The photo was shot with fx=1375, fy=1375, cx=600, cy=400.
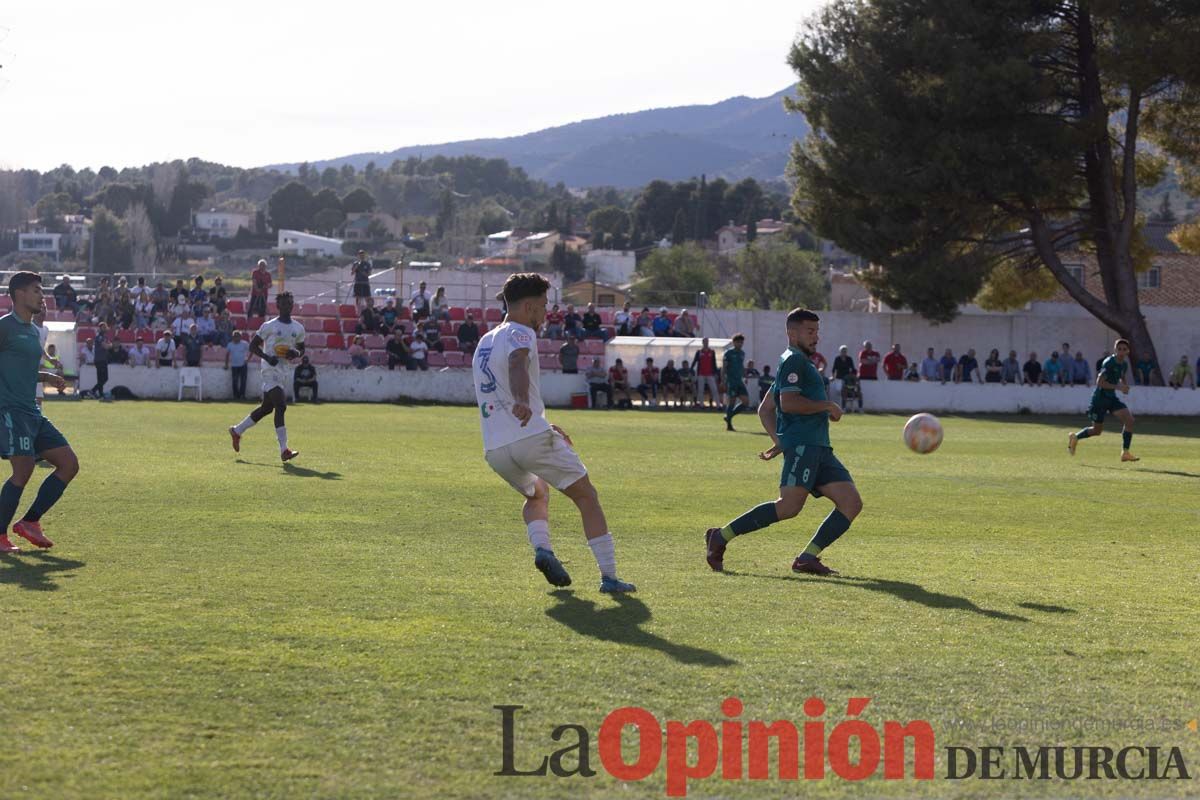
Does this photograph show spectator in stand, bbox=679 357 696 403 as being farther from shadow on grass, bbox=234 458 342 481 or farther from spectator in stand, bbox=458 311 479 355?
shadow on grass, bbox=234 458 342 481

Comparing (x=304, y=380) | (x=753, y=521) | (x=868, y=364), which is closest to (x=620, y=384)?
(x=868, y=364)

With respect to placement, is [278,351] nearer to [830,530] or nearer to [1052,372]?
[830,530]

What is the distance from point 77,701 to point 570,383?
3179cm

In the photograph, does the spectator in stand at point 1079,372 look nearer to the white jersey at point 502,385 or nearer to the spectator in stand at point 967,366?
the spectator in stand at point 967,366

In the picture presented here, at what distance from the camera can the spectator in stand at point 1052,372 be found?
3916 cm

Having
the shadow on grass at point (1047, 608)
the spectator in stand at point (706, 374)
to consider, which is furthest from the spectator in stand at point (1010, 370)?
the shadow on grass at point (1047, 608)

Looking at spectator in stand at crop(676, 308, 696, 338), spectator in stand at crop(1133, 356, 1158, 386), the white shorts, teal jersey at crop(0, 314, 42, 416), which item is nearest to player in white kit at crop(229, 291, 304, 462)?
teal jersey at crop(0, 314, 42, 416)

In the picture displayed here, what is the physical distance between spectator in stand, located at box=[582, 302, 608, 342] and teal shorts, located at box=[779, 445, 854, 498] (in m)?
31.0

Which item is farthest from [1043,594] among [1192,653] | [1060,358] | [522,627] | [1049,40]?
[1049,40]

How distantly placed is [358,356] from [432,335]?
2532 mm

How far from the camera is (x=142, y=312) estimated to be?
4034cm

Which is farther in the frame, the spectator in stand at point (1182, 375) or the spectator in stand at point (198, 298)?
the spectator in stand at point (198, 298)

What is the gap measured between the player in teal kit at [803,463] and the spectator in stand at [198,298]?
33.1 meters

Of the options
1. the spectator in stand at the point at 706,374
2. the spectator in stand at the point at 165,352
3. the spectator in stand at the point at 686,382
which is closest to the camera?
the spectator in stand at the point at 706,374
